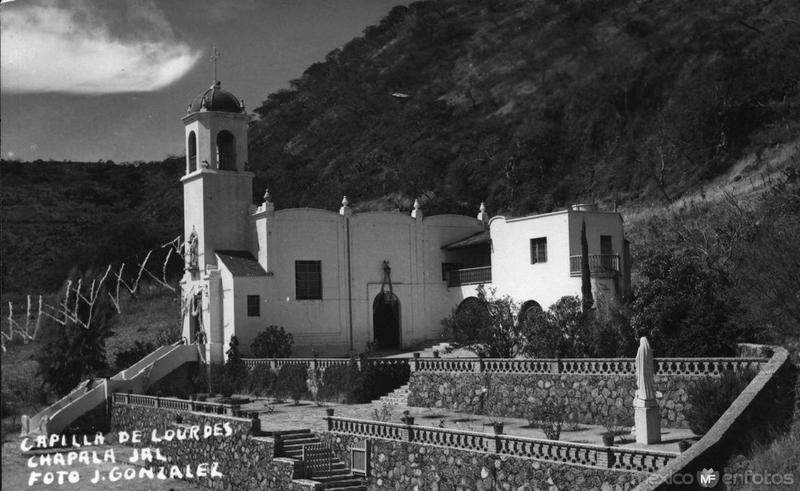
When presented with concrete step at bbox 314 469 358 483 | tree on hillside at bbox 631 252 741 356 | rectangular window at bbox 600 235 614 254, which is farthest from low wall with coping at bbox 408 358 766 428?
rectangular window at bbox 600 235 614 254

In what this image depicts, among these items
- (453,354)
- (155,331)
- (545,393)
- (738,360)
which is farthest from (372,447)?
(155,331)

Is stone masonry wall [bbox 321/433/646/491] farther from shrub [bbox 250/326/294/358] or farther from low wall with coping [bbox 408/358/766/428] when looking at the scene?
shrub [bbox 250/326/294/358]

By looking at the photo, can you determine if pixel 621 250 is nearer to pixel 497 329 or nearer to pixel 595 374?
pixel 497 329

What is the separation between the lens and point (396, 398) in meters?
24.1

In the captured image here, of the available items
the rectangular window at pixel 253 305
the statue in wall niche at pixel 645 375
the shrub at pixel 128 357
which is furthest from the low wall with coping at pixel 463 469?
the shrub at pixel 128 357

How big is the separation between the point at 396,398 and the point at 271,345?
7.29 m

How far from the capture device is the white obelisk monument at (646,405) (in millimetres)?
15023

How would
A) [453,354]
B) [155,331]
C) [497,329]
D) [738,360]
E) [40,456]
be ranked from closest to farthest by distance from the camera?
1. [738,360]
2. [40,456]
3. [497,329]
4. [453,354]
5. [155,331]

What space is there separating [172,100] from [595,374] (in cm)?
1050

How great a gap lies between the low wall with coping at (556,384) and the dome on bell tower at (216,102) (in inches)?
604

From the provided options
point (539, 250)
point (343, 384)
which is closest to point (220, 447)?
Answer: point (343, 384)

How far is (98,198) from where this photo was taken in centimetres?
7588

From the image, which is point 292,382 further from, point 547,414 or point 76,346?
point 547,414

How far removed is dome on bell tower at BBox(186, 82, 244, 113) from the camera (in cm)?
3406
